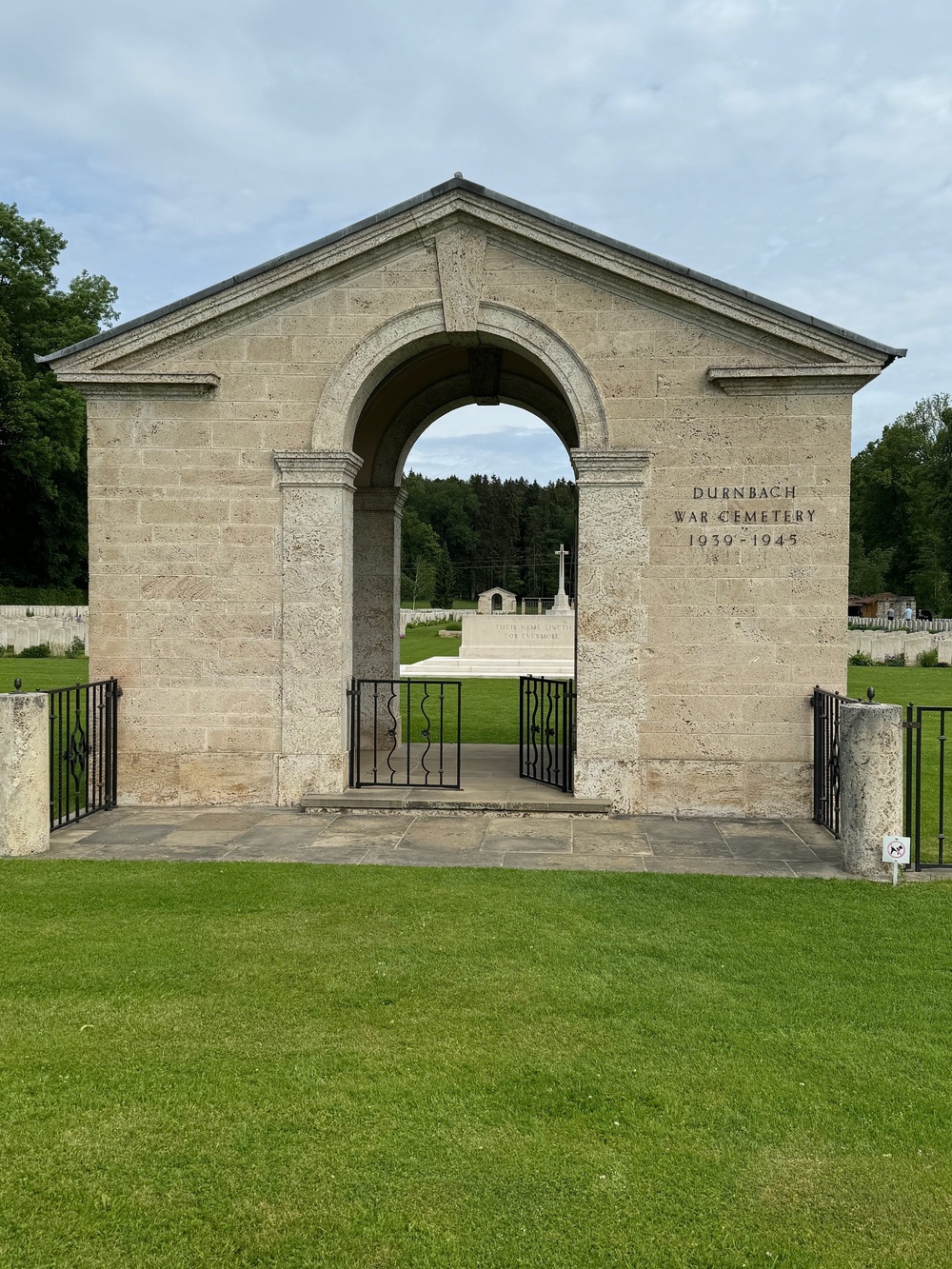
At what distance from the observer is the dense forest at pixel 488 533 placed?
7888 centimetres

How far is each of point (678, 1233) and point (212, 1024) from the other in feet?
7.36

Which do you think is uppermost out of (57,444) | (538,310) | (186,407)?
(57,444)

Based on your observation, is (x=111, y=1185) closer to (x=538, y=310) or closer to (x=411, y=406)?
(x=538, y=310)

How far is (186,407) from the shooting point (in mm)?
8883

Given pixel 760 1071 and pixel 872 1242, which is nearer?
pixel 872 1242

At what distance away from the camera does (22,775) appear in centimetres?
715

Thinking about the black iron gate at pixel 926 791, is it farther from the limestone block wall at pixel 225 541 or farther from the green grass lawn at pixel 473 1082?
the limestone block wall at pixel 225 541

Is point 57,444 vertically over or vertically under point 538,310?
over

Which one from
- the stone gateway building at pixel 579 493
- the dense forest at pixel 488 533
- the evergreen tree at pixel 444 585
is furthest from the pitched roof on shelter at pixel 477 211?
the dense forest at pixel 488 533

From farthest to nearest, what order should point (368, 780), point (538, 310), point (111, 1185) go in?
point (368, 780) < point (538, 310) < point (111, 1185)

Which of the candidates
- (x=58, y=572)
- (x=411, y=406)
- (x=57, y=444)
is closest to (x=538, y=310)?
(x=411, y=406)

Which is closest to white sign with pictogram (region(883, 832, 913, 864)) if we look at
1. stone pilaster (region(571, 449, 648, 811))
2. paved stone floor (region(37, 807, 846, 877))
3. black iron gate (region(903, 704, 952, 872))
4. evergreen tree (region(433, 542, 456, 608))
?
black iron gate (region(903, 704, 952, 872))

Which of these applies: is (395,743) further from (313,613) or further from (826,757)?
(826,757)

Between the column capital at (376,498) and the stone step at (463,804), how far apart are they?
13.9ft
